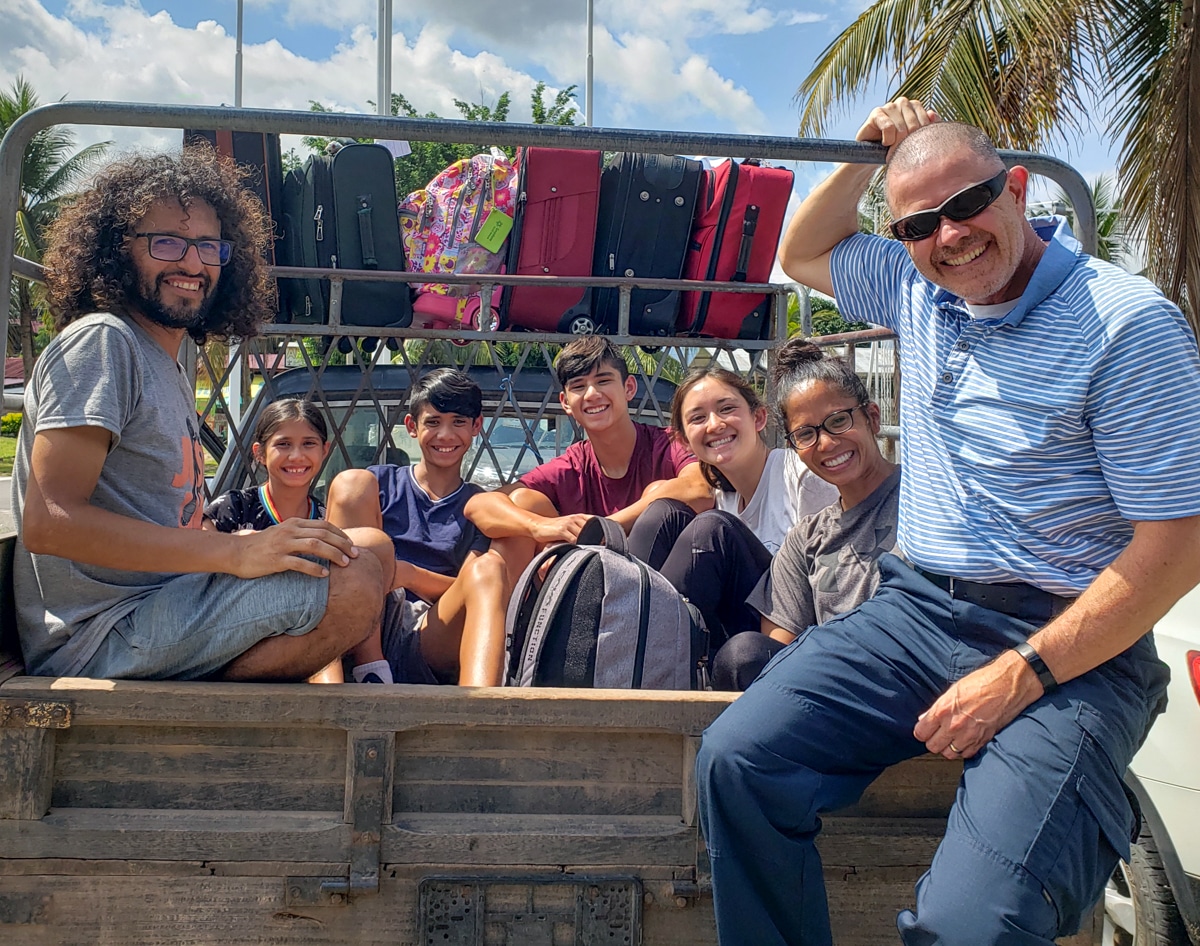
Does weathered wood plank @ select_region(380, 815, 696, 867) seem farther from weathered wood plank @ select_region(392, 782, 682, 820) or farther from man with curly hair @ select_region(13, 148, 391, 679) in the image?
man with curly hair @ select_region(13, 148, 391, 679)

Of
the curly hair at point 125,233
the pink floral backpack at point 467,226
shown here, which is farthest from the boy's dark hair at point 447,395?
the pink floral backpack at point 467,226

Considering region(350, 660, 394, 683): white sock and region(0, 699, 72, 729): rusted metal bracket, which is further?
region(350, 660, 394, 683): white sock

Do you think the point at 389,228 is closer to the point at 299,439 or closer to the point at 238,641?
the point at 299,439

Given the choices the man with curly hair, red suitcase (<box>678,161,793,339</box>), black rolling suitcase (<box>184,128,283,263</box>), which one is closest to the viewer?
the man with curly hair

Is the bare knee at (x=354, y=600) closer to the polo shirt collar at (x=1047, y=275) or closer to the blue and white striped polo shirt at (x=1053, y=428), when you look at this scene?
the blue and white striped polo shirt at (x=1053, y=428)

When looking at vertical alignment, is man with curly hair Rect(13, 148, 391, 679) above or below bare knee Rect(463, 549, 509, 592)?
above

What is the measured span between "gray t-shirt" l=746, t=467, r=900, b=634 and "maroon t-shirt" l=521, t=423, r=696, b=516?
1025mm

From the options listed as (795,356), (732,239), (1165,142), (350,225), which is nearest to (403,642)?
(795,356)

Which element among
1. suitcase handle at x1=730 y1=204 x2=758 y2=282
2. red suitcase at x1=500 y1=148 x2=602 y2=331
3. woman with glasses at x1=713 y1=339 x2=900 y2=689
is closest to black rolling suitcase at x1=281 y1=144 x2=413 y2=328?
red suitcase at x1=500 y1=148 x2=602 y2=331

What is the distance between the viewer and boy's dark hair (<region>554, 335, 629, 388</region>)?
3.37m

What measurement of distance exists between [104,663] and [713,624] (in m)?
1.42

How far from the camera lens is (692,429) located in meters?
3.07

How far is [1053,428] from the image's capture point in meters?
1.68

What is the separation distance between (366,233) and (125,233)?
2.04 meters
